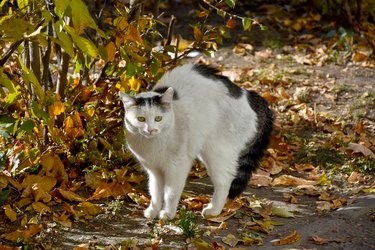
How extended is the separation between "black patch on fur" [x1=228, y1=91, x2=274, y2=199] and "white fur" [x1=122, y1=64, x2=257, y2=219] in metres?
0.07

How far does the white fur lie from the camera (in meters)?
4.24

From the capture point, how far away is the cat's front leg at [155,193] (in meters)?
4.39

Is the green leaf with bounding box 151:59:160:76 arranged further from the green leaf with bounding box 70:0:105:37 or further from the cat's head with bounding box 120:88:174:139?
the green leaf with bounding box 70:0:105:37

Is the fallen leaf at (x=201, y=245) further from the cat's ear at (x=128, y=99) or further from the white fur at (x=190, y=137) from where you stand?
the cat's ear at (x=128, y=99)

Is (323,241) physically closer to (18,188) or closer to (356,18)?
(18,188)

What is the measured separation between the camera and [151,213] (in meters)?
4.38

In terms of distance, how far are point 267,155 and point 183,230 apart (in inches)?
64.9

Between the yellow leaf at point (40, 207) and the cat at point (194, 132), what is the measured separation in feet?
2.13

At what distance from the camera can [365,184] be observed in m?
5.01

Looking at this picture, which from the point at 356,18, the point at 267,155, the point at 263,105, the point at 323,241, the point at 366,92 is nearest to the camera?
the point at 323,241

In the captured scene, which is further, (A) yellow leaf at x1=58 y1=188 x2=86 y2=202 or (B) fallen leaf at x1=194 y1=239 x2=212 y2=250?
(A) yellow leaf at x1=58 y1=188 x2=86 y2=202

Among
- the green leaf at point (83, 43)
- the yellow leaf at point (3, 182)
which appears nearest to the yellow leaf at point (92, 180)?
the yellow leaf at point (3, 182)

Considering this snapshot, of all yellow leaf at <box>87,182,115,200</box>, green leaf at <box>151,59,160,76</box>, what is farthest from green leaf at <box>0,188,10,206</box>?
green leaf at <box>151,59,160,76</box>

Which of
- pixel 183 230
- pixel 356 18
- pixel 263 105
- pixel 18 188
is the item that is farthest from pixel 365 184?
pixel 356 18
